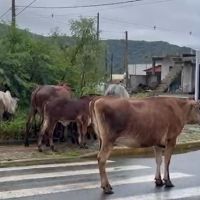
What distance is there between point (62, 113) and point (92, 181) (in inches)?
161

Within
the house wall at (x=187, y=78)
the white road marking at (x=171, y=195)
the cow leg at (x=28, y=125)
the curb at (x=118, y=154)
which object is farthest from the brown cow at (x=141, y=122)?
the house wall at (x=187, y=78)

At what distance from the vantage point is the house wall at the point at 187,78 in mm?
56044

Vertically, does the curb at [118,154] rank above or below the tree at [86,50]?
below

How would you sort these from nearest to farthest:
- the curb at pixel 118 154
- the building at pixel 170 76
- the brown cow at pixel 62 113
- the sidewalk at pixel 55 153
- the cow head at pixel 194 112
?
1. the cow head at pixel 194 112
2. the curb at pixel 118 154
3. the sidewalk at pixel 55 153
4. the brown cow at pixel 62 113
5. the building at pixel 170 76

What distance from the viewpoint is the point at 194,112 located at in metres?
11.2

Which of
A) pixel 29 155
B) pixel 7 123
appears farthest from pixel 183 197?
pixel 7 123

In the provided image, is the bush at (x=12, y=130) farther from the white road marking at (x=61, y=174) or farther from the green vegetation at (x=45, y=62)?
the white road marking at (x=61, y=174)

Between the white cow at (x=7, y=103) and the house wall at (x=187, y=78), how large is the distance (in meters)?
39.6

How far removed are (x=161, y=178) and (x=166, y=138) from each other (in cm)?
81

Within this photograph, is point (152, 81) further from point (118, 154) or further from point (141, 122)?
point (141, 122)

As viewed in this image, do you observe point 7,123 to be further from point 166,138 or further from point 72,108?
point 166,138

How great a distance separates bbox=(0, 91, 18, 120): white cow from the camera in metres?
16.8

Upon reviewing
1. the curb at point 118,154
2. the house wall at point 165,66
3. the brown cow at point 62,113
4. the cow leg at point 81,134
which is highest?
the house wall at point 165,66

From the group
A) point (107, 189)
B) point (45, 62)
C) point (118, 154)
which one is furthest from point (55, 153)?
point (45, 62)
